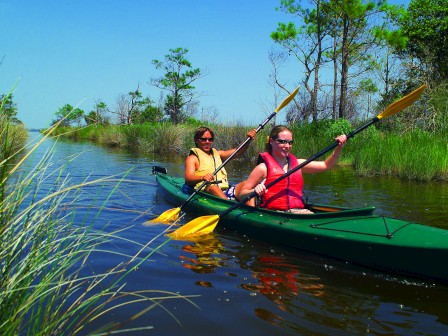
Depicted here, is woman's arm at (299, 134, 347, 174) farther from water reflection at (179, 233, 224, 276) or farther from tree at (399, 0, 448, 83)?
tree at (399, 0, 448, 83)

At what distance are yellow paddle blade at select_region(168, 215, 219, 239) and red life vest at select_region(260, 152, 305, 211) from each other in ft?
2.18

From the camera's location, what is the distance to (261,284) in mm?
3764

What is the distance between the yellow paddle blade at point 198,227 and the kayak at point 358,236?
255 millimetres

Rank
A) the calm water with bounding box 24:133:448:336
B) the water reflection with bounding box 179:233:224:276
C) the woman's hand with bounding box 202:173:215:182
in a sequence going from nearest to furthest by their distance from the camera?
the calm water with bounding box 24:133:448:336 < the water reflection with bounding box 179:233:224:276 < the woman's hand with bounding box 202:173:215:182

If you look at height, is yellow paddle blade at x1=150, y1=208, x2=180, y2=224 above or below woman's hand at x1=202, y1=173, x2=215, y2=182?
below

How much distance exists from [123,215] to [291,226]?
8.93 feet

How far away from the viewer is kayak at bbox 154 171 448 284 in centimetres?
359

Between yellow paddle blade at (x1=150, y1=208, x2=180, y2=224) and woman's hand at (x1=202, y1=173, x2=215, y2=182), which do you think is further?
woman's hand at (x1=202, y1=173, x2=215, y2=182)

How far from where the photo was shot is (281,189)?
5129 millimetres

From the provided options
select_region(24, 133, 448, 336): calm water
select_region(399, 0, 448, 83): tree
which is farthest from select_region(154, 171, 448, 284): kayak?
select_region(399, 0, 448, 83): tree

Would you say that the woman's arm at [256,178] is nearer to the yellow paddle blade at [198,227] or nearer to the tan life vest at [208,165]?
the yellow paddle blade at [198,227]

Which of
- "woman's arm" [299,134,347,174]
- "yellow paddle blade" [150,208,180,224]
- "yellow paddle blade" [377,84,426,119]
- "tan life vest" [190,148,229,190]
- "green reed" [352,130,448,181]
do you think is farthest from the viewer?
"green reed" [352,130,448,181]

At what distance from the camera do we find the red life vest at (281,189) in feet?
16.6

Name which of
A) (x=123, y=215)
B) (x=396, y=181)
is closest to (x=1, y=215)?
(x=123, y=215)
